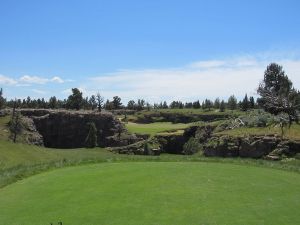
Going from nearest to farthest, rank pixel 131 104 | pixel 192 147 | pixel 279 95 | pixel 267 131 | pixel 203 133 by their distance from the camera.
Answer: pixel 267 131 < pixel 279 95 < pixel 192 147 < pixel 203 133 < pixel 131 104

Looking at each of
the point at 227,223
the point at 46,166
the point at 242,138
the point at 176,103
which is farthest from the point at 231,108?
the point at 227,223

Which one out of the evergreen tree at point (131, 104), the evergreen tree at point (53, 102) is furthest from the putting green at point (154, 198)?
the evergreen tree at point (131, 104)

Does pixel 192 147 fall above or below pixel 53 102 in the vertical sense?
below

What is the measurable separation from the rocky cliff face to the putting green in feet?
308

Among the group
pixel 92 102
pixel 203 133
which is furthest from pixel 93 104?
pixel 203 133

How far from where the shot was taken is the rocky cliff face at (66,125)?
112750 millimetres

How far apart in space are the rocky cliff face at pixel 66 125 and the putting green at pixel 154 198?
308 feet

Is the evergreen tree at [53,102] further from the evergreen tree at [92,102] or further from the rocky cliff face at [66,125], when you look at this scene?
the rocky cliff face at [66,125]

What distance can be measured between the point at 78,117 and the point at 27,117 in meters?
13.0

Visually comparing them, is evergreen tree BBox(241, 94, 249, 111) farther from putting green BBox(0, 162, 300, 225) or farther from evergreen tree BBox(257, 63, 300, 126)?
putting green BBox(0, 162, 300, 225)

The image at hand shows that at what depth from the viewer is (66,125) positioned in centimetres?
11412

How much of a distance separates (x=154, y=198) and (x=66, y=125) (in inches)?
4043

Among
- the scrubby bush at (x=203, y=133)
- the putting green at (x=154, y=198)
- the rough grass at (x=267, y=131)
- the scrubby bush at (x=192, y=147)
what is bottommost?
the scrubby bush at (x=192, y=147)

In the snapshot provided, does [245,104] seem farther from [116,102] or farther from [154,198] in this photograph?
[154,198]
